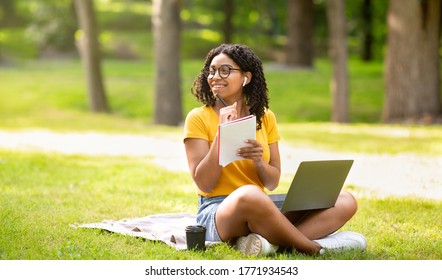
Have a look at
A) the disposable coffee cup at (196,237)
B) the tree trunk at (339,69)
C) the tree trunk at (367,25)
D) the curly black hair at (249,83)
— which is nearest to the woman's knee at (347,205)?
the curly black hair at (249,83)

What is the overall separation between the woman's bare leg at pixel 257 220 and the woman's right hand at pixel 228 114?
1.50 ft

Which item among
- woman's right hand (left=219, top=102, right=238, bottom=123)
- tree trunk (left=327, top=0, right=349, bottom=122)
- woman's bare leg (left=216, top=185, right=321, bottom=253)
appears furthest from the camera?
tree trunk (left=327, top=0, right=349, bottom=122)

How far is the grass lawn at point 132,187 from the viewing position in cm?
536

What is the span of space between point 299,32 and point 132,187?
17576mm

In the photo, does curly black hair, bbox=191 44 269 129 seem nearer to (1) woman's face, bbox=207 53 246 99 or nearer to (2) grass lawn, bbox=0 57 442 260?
(1) woman's face, bbox=207 53 246 99

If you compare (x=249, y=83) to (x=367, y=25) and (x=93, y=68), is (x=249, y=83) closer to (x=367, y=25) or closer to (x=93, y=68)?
(x=93, y=68)

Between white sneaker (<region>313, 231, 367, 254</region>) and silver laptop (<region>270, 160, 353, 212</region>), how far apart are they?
0.22 meters

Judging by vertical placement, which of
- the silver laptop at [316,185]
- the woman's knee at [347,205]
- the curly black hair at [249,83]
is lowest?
the woman's knee at [347,205]

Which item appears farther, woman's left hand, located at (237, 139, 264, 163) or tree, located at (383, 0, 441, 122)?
tree, located at (383, 0, 441, 122)

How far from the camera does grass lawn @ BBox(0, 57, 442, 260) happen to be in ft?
17.6

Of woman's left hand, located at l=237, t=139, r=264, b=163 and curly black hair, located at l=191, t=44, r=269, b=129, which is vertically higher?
curly black hair, located at l=191, t=44, r=269, b=129

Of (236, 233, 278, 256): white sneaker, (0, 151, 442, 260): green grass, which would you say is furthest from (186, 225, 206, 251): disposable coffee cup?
(236, 233, 278, 256): white sneaker

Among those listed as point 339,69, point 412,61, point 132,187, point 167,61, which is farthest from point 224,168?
point 339,69

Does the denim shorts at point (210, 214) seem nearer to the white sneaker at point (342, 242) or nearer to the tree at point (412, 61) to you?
the white sneaker at point (342, 242)
